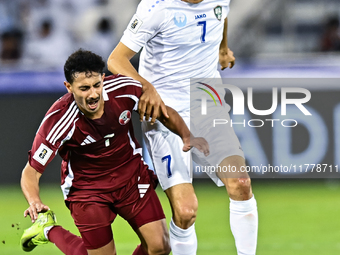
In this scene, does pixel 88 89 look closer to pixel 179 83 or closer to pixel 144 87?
pixel 144 87

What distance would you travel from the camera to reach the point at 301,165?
789cm

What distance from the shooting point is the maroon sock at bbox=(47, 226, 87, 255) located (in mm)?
4380

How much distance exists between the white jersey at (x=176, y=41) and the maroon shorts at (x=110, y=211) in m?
0.75

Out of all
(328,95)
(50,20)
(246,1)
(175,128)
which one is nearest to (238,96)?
(328,95)

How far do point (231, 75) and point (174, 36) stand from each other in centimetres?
357

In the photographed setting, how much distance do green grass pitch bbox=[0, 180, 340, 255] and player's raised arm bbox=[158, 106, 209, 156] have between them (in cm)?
140

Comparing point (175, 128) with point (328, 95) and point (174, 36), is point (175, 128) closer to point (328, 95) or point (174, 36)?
point (174, 36)

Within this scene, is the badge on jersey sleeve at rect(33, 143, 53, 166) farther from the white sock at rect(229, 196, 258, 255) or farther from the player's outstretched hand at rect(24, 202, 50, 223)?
the white sock at rect(229, 196, 258, 255)

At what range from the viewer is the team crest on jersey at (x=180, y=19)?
4.41 meters

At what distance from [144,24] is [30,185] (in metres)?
1.44

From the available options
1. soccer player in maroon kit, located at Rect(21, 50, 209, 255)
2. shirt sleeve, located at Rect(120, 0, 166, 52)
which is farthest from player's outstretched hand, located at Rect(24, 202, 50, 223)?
shirt sleeve, located at Rect(120, 0, 166, 52)

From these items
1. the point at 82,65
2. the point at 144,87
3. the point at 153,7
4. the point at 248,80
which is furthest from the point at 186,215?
the point at 248,80

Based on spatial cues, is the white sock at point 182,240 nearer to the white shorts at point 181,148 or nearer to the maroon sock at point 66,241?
the white shorts at point 181,148

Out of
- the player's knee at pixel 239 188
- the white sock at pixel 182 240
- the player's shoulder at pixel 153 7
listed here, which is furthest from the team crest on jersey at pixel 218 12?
the white sock at pixel 182 240
